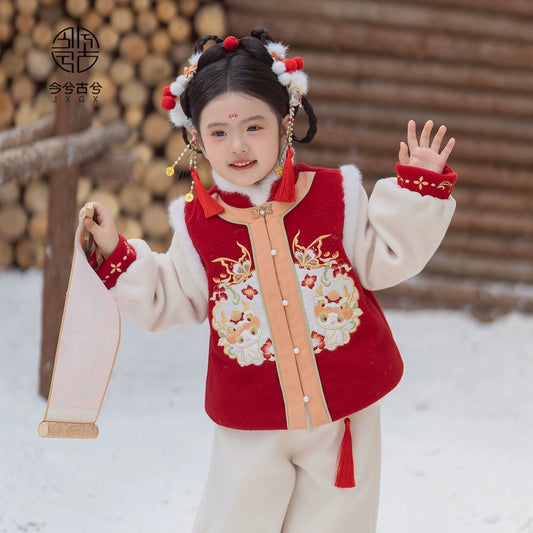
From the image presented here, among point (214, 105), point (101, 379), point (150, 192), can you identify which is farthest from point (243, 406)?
point (150, 192)

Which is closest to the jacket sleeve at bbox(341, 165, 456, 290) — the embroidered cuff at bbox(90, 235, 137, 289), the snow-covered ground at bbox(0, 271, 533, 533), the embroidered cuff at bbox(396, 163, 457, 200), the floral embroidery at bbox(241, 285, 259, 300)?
the embroidered cuff at bbox(396, 163, 457, 200)

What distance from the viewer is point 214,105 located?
148cm

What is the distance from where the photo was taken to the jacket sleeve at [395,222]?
1469 millimetres

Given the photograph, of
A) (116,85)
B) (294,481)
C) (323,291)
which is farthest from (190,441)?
(116,85)

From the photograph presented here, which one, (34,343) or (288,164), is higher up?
(288,164)

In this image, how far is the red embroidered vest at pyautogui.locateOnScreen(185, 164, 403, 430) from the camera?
150 centimetres

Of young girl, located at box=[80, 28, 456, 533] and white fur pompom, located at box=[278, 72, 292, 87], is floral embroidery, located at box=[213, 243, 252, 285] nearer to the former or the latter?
young girl, located at box=[80, 28, 456, 533]

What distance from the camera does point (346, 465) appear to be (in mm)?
1507

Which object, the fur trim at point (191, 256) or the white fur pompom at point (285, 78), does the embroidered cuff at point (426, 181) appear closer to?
the white fur pompom at point (285, 78)

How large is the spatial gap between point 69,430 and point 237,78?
0.84 meters

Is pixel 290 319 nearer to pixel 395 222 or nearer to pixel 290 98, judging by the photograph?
pixel 395 222

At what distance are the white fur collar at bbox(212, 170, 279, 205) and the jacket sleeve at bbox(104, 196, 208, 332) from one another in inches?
5.5

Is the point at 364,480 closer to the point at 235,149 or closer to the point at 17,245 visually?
the point at 235,149

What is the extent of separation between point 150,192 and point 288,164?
8.55 feet
